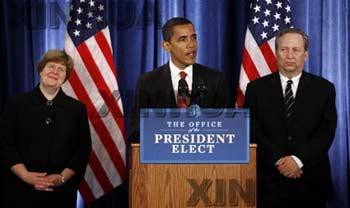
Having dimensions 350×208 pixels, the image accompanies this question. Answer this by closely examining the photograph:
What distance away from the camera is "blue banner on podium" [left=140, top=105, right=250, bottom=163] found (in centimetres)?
264

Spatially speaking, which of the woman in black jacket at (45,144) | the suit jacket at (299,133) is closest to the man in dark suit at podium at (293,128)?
the suit jacket at (299,133)

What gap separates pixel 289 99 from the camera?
11.2 ft

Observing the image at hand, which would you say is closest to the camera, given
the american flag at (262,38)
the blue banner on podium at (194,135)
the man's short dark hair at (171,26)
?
the blue banner on podium at (194,135)

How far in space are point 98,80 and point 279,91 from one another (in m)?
1.52

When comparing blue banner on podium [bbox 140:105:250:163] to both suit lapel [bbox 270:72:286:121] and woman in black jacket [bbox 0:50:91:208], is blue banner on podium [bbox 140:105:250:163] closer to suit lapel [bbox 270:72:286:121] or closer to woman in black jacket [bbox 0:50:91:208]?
suit lapel [bbox 270:72:286:121]

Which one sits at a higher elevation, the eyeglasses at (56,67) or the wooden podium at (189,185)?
the eyeglasses at (56,67)

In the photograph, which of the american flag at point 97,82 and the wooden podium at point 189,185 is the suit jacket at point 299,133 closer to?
the wooden podium at point 189,185

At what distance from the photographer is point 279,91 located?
3.45 metres

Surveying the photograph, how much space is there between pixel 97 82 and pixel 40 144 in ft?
3.12

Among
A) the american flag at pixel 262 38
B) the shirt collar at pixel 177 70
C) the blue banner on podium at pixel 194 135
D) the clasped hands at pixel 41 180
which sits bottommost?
the clasped hands at pixel 41 180

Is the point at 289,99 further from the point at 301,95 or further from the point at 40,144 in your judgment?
the point at 40,144

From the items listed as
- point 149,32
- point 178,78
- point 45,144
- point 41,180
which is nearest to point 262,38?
point 149,32

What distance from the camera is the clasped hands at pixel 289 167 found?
3.20 m

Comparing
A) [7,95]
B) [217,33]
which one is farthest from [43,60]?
[217,33]
